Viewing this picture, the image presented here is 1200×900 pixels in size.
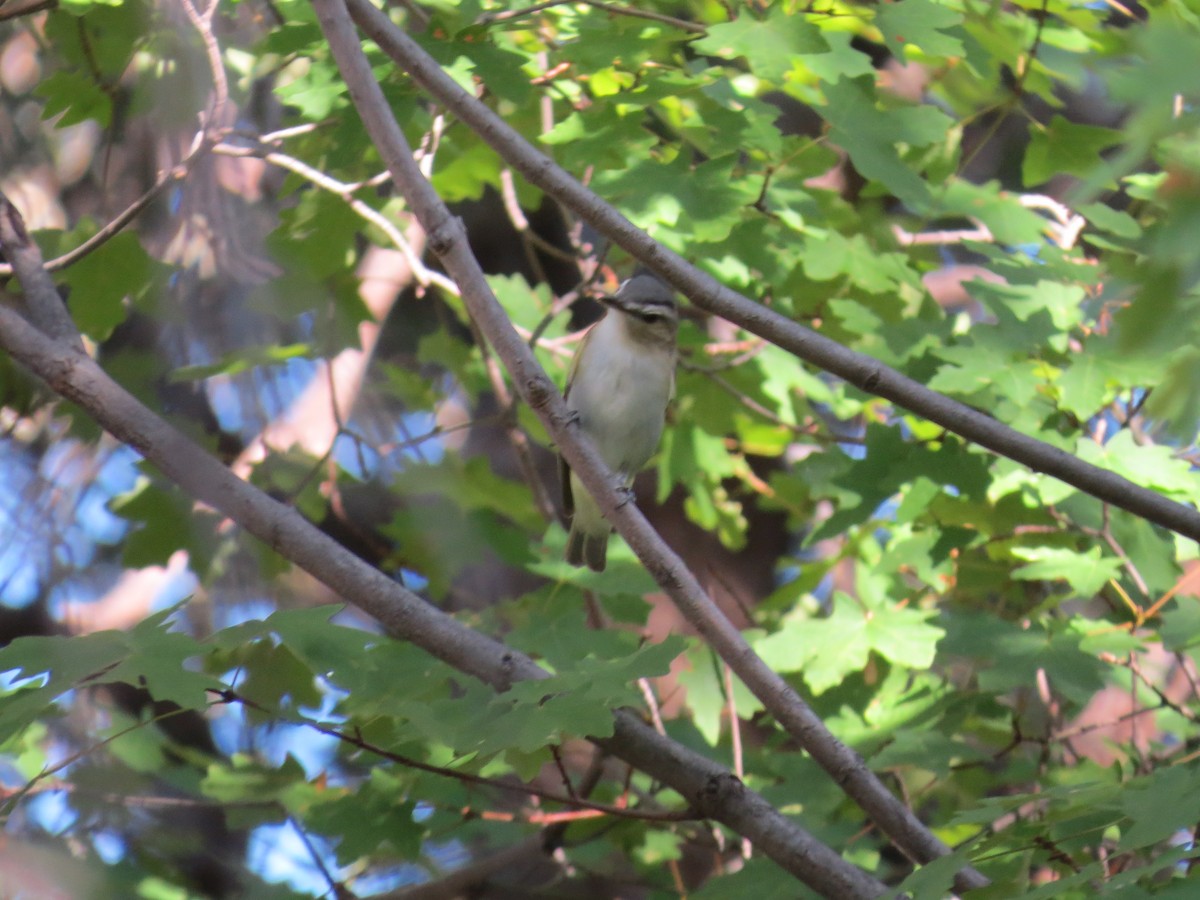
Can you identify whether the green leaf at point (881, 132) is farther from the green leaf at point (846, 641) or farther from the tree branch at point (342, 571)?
the tree branch at point (342, 571)

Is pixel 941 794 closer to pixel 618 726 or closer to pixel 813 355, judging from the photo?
pixel 618 726

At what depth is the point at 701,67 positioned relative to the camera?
3.13 metres

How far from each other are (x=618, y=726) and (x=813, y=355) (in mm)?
999

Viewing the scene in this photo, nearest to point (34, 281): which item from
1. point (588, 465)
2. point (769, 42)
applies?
point (588, 465)

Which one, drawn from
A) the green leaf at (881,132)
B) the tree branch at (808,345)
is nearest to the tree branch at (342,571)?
the tree branch at (808,345)

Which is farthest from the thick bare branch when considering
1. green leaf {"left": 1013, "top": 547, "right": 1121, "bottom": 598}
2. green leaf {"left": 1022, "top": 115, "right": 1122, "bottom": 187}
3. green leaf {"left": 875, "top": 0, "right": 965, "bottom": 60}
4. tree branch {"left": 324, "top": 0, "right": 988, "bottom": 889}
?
green leaf {"left": 1022, "top": 115, "right": 1122, "bottom": 187}

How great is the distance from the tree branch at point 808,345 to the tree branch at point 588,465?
0.13 m

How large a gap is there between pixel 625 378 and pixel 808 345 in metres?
1.99

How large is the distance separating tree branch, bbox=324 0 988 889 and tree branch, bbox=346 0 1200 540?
13cm

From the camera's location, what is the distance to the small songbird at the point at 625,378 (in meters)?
4.02

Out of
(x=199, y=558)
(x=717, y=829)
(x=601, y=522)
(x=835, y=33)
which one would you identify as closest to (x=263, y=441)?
(x=199, y=558)

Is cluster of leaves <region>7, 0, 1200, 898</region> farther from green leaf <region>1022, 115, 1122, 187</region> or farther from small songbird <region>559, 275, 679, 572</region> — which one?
small songbird <region>559, 275, 679, 572</region>

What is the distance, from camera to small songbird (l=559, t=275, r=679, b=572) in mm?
4020

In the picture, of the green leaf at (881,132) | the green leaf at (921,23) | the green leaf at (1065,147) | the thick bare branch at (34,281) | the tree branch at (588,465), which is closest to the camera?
the tree branch at (588,465)
